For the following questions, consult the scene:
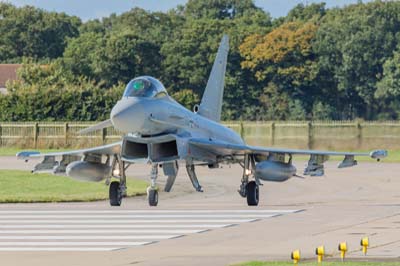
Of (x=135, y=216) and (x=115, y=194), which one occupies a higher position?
(x=115, y=194)

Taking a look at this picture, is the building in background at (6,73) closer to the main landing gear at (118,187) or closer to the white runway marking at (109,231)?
the main landing gear at (118,187)

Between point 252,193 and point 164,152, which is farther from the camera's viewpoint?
point 252,193

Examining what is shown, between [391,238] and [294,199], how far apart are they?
1101cm

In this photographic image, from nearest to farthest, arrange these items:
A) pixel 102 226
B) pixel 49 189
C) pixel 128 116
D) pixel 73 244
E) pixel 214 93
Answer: pixel 73 244
pixel 102 226
pixel 128 116
pixel 214 93
pixel 49 189

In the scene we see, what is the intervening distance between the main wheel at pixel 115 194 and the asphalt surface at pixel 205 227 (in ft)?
0.86

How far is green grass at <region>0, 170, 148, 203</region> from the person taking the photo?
3156cm

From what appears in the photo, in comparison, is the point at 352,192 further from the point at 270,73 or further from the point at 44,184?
the point at 270,73

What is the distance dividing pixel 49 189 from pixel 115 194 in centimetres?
709

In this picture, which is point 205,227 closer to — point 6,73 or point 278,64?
point 278,64

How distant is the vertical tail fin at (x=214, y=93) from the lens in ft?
106

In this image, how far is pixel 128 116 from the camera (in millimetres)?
26312

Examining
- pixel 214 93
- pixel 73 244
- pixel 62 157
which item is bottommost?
pixel 73 244

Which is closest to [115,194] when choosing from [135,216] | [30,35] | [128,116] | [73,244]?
[128,116]

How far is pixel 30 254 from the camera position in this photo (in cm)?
1888
